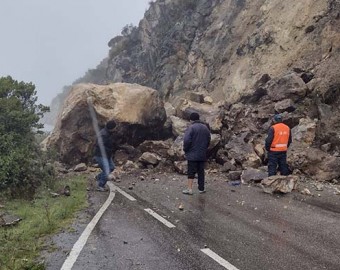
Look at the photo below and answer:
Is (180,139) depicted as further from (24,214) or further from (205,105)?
(24,214)

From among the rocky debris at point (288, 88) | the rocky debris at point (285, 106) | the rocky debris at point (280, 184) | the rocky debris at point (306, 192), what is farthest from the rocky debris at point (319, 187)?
the rocky debris at point (288, 88)

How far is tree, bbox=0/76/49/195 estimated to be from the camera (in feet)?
36.4

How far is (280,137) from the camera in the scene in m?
10.1

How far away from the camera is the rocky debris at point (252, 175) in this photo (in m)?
10.6

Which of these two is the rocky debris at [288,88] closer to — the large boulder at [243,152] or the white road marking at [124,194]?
the large boulder at [243,152]

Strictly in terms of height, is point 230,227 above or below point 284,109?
below

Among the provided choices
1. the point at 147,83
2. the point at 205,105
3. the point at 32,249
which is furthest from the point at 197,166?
the point at 147,83

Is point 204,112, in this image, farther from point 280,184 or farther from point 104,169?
point 280,184

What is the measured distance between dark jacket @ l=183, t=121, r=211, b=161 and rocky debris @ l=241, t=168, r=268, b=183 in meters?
1.67

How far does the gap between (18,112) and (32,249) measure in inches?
392

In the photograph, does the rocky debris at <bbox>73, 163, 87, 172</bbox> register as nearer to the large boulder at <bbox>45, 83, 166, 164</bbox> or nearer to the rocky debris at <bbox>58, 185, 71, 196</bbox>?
the large boulder at <bbox>45, 83, 166, 164</bbox>

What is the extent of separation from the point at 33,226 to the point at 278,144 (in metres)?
6.37

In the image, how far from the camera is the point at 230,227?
6.48m

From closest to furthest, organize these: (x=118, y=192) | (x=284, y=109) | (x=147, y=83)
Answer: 1. (x=118, y=192)
2. (x=284, y=109)
3. (x=147, y=83)
